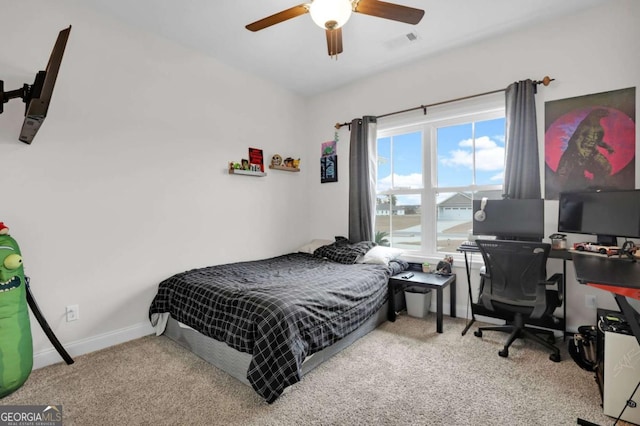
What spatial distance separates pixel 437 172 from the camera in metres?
3.38

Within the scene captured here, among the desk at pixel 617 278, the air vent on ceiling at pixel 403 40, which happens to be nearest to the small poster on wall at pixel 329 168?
the air vent on ceiling at pixel 403 40

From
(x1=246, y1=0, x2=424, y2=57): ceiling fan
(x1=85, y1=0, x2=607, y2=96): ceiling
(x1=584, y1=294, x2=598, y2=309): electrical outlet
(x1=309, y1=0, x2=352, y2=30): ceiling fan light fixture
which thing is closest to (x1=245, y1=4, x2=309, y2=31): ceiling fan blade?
(x1=246, y1=0, x2=424, y2=57): ceiling fan

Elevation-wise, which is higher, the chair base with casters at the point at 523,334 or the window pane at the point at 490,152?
the window pane at the point at 490,152

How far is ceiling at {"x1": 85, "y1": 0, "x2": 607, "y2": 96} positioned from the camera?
2.42 meters

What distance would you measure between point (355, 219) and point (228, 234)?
1.53 metres

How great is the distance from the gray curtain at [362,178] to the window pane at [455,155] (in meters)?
0.78

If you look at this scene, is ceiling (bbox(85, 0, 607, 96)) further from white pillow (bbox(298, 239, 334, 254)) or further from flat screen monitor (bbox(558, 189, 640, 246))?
white pillow (bbox(298, 239, 334, 254))

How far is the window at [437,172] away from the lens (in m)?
3.07

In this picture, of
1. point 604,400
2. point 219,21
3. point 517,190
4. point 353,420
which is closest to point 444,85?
point 517,190

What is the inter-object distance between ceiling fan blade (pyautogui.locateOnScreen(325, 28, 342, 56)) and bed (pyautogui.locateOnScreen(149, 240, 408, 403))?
67.3 inches

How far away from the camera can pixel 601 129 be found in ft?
8.01

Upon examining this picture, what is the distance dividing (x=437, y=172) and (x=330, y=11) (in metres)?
2.26

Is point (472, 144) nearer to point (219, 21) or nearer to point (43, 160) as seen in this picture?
point (219, 21)

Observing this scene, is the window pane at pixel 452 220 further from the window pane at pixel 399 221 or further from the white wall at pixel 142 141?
the white wall at pixel 142 141
